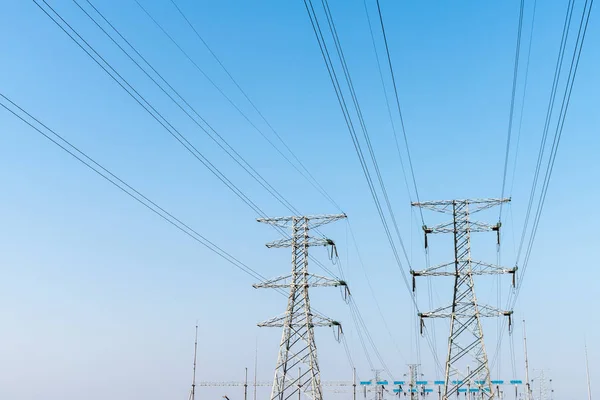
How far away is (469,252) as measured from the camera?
5544 centimetres

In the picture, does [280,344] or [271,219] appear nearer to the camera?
[280,344]

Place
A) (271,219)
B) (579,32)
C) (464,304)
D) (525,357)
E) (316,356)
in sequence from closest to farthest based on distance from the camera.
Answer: (579,32) → (464,304) → (316,356) → (271,219) → (525,357)

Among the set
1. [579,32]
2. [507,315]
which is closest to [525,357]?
[507,315]

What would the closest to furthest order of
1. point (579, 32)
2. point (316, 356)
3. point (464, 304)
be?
point (579, 32) → point (464, 304) → point (316, 356)

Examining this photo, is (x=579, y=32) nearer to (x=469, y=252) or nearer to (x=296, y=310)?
(x=469, y=252)

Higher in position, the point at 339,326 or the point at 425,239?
the point at 425,239

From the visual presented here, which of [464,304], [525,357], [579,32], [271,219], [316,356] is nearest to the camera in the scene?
[579,32]

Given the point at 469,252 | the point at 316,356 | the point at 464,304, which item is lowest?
the point at 316,356

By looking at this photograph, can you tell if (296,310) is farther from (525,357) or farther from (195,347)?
(525,357)

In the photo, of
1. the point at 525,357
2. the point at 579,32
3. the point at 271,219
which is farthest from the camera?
the point at 525,357

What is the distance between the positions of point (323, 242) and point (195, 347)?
587 inches

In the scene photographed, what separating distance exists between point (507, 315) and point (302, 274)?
1712 cm

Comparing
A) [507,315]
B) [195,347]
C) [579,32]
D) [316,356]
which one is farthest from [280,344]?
[579,32]

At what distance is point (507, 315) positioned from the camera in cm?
5441
